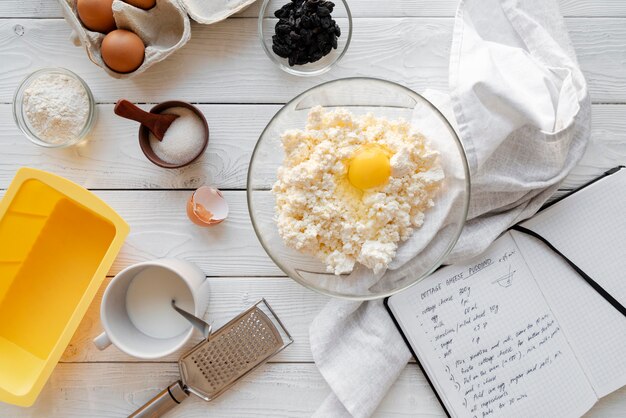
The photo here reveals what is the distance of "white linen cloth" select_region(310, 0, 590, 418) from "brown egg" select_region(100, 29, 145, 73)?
65cm

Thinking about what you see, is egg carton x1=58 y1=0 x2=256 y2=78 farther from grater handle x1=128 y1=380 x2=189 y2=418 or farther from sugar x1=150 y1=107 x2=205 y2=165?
grater handle x1=128 y1=380 x2=189 y2=418

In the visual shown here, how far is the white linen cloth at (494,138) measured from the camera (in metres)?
1.10

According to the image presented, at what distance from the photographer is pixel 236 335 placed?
3.87 ft

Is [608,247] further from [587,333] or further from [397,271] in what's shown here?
[397,271]

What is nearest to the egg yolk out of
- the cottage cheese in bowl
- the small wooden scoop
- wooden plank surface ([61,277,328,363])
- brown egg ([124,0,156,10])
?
the cottage cheese in bowl

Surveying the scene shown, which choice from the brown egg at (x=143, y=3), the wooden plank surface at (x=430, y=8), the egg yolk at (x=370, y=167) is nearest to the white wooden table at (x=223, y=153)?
the wooden plank surface at (x=430, y=8)

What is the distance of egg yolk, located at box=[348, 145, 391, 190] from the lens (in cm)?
102

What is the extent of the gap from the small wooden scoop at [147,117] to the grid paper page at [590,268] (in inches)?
30.8

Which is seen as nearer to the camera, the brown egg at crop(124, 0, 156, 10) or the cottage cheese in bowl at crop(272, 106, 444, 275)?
the cottage cheese in bowl at crop(272, 106, 444, 275)

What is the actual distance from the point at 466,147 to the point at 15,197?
902mm

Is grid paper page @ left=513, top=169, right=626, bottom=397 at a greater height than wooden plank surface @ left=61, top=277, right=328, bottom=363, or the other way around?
grid paper page @ left=513, top=169, right=626, bottom=397

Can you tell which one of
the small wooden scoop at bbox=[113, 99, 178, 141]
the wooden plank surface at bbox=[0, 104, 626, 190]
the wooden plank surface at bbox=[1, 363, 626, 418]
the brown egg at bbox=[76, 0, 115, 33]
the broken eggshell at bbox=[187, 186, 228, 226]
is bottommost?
the wooden plank surface at bbox=[1, 363, 626, 418]

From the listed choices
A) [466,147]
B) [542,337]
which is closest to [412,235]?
[466,147]

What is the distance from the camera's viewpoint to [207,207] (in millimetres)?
1199
